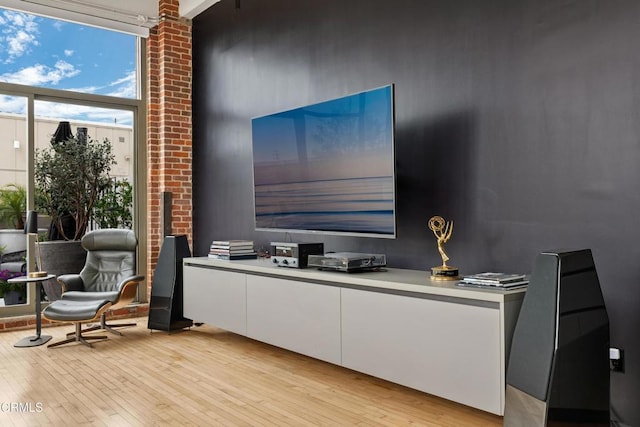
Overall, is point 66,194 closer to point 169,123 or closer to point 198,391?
point 169,123

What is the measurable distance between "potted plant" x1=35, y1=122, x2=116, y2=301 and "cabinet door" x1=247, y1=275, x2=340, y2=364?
7.75 feet

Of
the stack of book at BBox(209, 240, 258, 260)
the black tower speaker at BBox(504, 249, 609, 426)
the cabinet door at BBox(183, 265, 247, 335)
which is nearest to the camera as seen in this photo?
the black tower speaker at BBox(504, 249, 609, 426)

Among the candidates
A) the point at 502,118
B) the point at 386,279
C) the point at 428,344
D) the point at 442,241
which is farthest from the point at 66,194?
the point at 502,118

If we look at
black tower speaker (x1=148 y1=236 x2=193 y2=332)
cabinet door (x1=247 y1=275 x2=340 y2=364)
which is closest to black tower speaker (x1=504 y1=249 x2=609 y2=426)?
cabinet door (x1=247 y1=275 x2=340 y2=364)

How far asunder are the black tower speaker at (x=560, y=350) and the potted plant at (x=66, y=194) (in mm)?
4549

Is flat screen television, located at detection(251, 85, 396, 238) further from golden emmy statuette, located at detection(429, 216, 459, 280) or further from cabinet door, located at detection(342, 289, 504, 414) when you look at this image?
cabinet door, located at detection(342, 289, 504, 414)

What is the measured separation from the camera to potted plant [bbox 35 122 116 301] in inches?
206

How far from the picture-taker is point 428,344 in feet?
8.95

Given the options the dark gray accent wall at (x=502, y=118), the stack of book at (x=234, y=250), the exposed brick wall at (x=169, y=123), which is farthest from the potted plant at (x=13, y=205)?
the dark gray accent wall at (x=502, y=118)

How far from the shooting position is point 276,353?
404 centimetres

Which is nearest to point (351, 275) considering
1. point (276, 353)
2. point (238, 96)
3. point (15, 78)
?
point (276, 353)

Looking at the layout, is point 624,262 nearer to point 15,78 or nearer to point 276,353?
point 276,353

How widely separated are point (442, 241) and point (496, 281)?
56cm

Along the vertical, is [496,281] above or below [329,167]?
below
